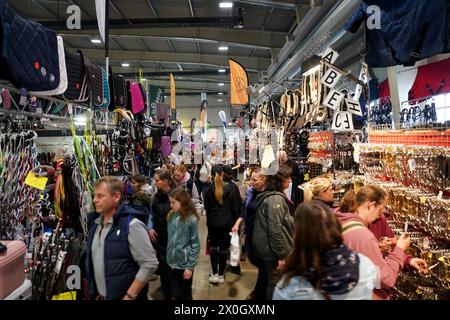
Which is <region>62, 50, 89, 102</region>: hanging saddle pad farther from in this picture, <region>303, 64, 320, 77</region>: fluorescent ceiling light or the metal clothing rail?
<region>303, 64, 320, 77</region>: fluorescent ceiling light

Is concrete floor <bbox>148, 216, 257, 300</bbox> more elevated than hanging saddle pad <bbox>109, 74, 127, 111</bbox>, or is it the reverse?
hanging saddle pad <bbox>109, 74, 127, 111</bbox>

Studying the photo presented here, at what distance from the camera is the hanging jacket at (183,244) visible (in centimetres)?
318

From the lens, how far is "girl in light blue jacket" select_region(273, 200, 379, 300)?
4.70ft

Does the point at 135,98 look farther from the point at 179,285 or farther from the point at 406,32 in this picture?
the point at 406,32

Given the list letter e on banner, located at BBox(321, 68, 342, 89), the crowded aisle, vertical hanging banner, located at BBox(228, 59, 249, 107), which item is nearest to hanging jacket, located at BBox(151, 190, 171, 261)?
the crowded aisle

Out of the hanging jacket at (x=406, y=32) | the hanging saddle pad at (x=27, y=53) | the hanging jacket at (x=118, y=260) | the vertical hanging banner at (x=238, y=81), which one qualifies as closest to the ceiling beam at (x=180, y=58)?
the vertical hanging banner at (x=238, y=81)

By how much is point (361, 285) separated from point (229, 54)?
43.4 ft

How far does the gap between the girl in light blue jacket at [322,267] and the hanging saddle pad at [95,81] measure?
2.37 meters

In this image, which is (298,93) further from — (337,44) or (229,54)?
(229,54)

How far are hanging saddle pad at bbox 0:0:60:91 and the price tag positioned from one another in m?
0.65

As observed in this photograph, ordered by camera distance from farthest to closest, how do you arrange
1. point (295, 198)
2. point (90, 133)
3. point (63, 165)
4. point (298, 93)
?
1. point (298, 93)
2. point (295, 198)
3. point (90, 133)
4. point (63, 165)

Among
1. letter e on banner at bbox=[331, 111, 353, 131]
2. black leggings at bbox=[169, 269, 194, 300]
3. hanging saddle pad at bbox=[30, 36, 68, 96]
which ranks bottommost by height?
black leggings at bbox=[169, 269, 194, 300]
